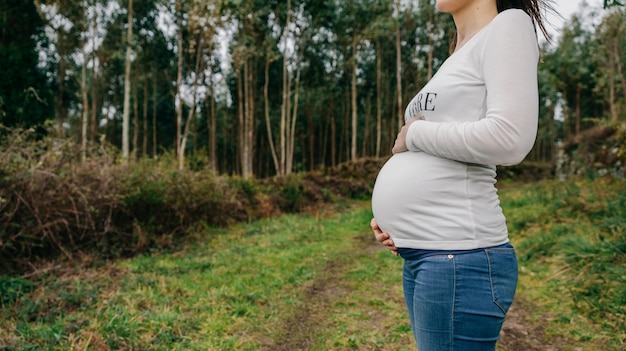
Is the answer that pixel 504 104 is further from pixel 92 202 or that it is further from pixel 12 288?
pixel 92 202

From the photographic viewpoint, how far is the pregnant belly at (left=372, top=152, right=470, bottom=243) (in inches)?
42.8

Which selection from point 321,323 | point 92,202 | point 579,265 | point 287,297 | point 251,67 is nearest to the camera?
point 321,323

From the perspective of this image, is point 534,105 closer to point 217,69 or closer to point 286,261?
point 286,261

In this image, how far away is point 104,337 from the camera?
3.00m

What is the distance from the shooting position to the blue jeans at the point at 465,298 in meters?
1.03

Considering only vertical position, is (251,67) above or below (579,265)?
above

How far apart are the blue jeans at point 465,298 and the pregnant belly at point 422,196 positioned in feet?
0.31

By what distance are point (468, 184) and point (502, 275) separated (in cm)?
25

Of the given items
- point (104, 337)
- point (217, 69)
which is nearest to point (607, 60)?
point (217, 69)

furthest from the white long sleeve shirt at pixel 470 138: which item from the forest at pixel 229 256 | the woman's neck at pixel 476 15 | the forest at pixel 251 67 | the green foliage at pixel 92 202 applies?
the forest at pixel 251 67

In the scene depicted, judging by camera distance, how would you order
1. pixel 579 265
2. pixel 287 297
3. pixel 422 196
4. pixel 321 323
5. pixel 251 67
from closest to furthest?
pixel 422 196, pixel 321 323, pixel 287 297, pixel 579 265, pixel 251 67

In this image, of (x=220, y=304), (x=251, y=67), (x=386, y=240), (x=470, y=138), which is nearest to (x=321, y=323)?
(x=220, y=304)

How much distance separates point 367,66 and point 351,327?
26547 mm

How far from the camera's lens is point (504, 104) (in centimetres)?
100
